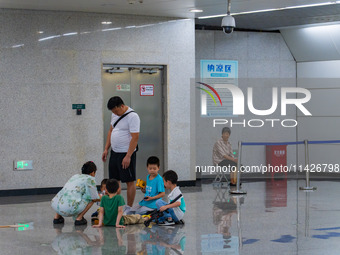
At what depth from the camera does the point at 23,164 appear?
12969 mm

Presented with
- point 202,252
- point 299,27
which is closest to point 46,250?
point 202,252

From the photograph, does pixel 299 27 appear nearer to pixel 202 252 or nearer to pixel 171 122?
pixel 171 122

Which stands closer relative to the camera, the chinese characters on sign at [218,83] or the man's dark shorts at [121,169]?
the man's dark shorts at [121,169]

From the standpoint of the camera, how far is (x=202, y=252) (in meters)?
6.90

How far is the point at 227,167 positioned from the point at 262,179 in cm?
179

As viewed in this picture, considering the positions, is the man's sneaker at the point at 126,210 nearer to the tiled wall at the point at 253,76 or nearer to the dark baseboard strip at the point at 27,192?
the dark baseboard strip at the point at 27,192

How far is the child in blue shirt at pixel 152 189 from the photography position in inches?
357

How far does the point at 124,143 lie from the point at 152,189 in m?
0.90

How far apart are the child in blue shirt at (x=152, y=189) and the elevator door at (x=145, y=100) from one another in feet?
16.0

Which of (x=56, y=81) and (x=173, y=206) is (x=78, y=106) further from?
(x=173, y=206)

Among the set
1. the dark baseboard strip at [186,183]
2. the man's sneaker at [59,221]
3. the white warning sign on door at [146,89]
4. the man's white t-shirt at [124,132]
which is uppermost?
the white warning sign on door at [146,89]

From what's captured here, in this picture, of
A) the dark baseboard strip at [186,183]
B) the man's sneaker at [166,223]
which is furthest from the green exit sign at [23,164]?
the man's sneaker at [166,223]

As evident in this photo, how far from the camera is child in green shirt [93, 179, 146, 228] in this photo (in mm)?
8508

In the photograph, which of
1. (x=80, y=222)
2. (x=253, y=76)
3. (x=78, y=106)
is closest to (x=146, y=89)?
(x=78, y=106)
